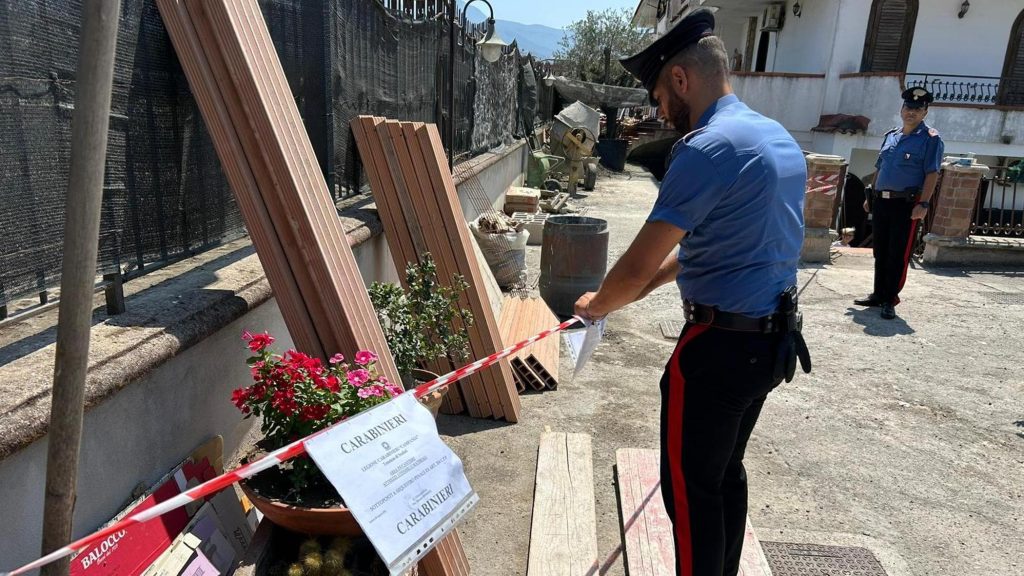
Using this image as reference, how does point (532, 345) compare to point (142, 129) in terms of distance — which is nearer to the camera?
point (142, 129)

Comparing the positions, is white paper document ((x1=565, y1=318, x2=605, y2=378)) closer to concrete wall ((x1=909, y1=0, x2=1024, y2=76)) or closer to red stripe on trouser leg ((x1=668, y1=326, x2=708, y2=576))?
red stripe on trouser leg ((x1=668, y1=326, x2=708, y2=576))

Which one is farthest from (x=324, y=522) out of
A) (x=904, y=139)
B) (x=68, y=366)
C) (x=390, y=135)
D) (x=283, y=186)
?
(x=904, y=139)

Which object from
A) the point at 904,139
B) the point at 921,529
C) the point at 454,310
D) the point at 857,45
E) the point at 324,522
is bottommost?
the point at 921,529

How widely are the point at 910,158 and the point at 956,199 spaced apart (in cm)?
297

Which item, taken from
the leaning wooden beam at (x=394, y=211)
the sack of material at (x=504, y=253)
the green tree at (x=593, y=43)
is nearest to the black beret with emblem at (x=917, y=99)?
the sack of material at (x=504, y=253)

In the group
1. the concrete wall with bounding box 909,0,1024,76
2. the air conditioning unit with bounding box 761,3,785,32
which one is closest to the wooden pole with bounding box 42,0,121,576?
the concrete wall with bounding box 909,0,1024,76

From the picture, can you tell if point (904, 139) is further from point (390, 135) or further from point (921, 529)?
point (390, 135)

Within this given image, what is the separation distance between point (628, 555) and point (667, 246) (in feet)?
5.06

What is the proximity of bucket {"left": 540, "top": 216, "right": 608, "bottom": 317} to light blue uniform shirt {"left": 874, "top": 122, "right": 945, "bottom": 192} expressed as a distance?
3.10 metres

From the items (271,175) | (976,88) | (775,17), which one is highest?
(775,17)

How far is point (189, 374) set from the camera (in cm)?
254

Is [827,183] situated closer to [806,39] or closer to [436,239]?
[436,239]

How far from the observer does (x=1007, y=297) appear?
7.82 meters

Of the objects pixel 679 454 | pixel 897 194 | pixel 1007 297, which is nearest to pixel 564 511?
pixel 679 454
